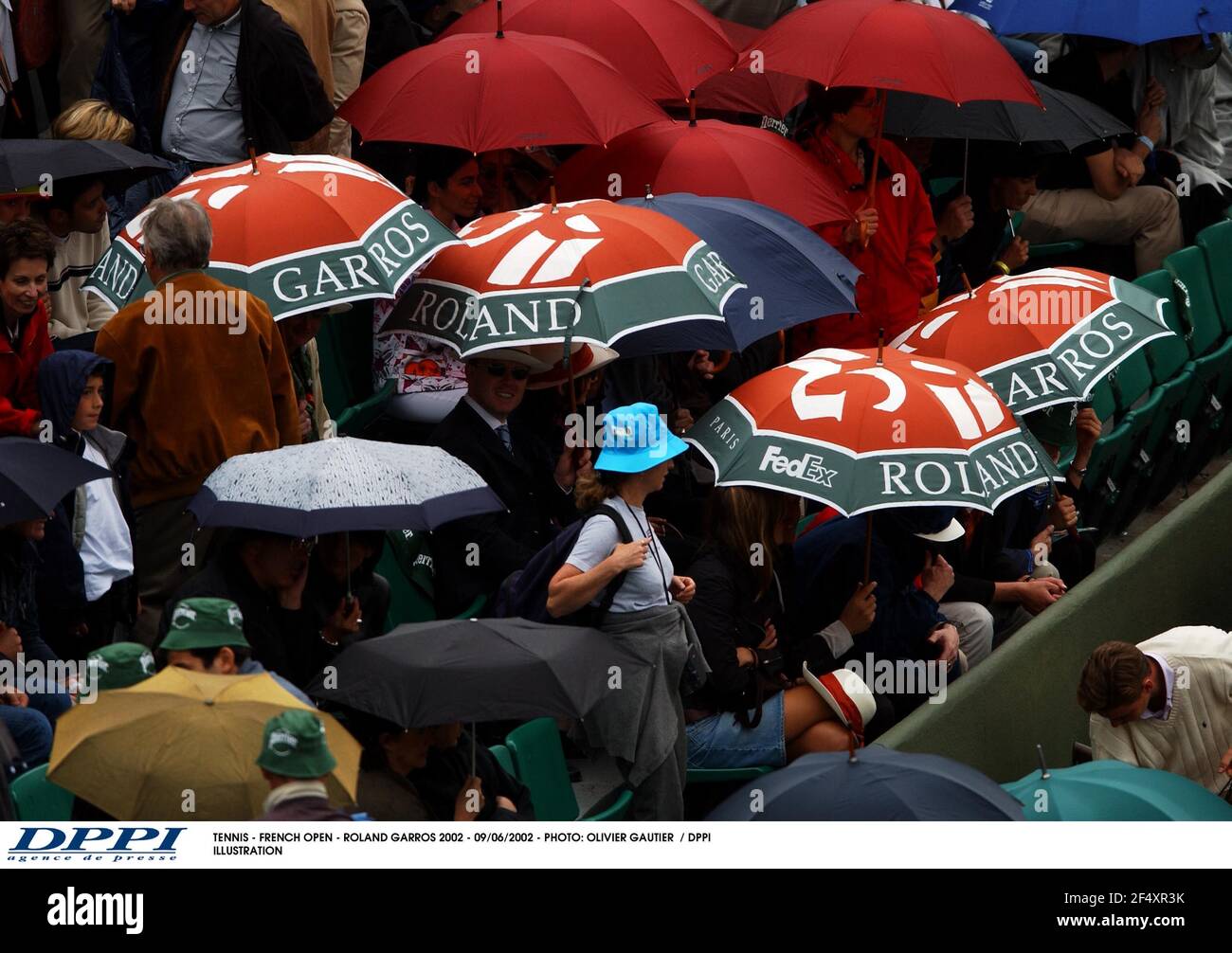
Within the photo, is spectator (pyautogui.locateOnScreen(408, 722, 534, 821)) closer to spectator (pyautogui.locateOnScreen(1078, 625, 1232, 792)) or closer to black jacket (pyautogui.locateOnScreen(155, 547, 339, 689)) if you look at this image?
black jacket (pyautogui.locateOnScreen(155, 547, 339, 689))

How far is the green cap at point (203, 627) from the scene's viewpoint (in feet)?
19.8

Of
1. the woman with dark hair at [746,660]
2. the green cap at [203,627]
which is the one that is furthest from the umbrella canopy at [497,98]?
the green cap at [203,627]

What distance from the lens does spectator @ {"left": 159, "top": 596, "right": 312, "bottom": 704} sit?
603cm

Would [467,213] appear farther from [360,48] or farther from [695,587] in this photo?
[695,587]

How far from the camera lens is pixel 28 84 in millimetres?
10188

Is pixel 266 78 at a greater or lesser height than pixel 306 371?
greater

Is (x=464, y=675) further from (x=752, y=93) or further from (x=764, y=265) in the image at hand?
(x=752, y=93)

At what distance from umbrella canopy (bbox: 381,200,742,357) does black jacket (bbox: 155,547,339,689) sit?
1.69 m

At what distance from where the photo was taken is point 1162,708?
27.6ft

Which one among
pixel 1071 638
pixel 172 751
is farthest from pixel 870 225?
pixel 172 751

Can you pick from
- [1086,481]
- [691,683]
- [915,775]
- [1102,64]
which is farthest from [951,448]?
[1102,64]

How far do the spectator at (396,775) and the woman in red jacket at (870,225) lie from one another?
15.5 feet

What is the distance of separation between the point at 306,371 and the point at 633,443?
5.86ft

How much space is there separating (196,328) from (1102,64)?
6.87 meters
